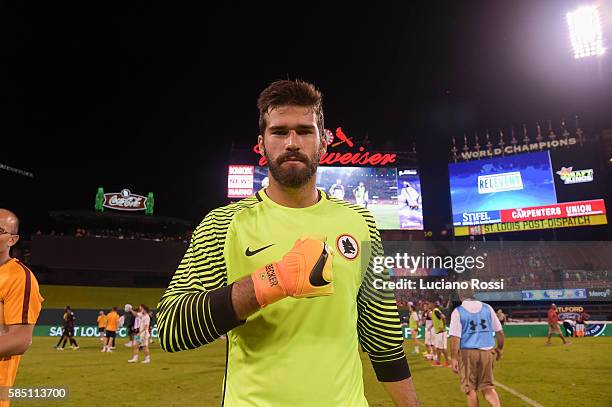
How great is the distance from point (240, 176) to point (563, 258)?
30447 mm

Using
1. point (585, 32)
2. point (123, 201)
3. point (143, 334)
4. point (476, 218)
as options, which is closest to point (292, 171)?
point (143, 334)

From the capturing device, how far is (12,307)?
12.5 feet

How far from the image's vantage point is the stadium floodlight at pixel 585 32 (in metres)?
29.9

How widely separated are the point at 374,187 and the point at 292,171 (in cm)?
3905

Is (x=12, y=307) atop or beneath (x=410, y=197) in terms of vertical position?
beneath

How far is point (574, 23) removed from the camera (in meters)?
30.3

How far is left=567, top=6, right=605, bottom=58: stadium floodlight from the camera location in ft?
98.1

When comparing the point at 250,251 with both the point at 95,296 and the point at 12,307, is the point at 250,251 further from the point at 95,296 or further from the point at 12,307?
the point at 95,296

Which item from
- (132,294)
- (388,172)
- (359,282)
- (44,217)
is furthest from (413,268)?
(44,217)

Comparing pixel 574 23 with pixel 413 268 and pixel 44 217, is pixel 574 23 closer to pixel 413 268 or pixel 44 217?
pixel 413 268

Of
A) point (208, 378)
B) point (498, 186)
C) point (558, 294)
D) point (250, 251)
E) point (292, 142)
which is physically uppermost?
point (498, 186)

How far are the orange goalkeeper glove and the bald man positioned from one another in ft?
10.3

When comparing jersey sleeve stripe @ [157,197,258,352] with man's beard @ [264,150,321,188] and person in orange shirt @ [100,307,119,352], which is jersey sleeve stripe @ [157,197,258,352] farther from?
person in orange shirt @ [100,307,119,352]

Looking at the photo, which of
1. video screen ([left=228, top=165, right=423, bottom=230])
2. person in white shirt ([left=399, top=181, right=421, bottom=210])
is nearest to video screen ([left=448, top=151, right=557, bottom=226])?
person in white shirt ([left=399, top=181, right=421, bottom=210])
